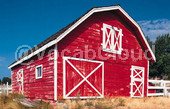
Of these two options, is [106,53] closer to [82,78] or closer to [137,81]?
[82,78]

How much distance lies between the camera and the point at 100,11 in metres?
18.6

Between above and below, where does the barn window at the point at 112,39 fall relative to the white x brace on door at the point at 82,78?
above

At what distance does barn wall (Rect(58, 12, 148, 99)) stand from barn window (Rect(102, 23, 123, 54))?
0.31 meters

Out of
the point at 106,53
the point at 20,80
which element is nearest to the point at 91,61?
the point at 106,53

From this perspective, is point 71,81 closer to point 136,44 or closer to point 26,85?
point 26,85

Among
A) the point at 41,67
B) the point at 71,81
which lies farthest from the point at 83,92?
the point at 41,67

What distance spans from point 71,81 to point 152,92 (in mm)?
9807

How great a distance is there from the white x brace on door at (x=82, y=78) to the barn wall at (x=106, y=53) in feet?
1.08

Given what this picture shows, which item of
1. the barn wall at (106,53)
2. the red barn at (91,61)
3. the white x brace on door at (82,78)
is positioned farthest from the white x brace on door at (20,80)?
the barn wall at (106,53)

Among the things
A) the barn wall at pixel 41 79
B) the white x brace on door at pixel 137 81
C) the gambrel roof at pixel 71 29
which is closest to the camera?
the gambrel roof at pixel 71 29

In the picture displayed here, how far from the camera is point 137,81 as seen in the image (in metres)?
21.7

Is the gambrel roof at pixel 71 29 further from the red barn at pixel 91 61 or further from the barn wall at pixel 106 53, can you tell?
the barn wall at pixel 106 53

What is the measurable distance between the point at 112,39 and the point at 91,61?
2.54 m

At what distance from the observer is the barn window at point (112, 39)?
62.6ft
